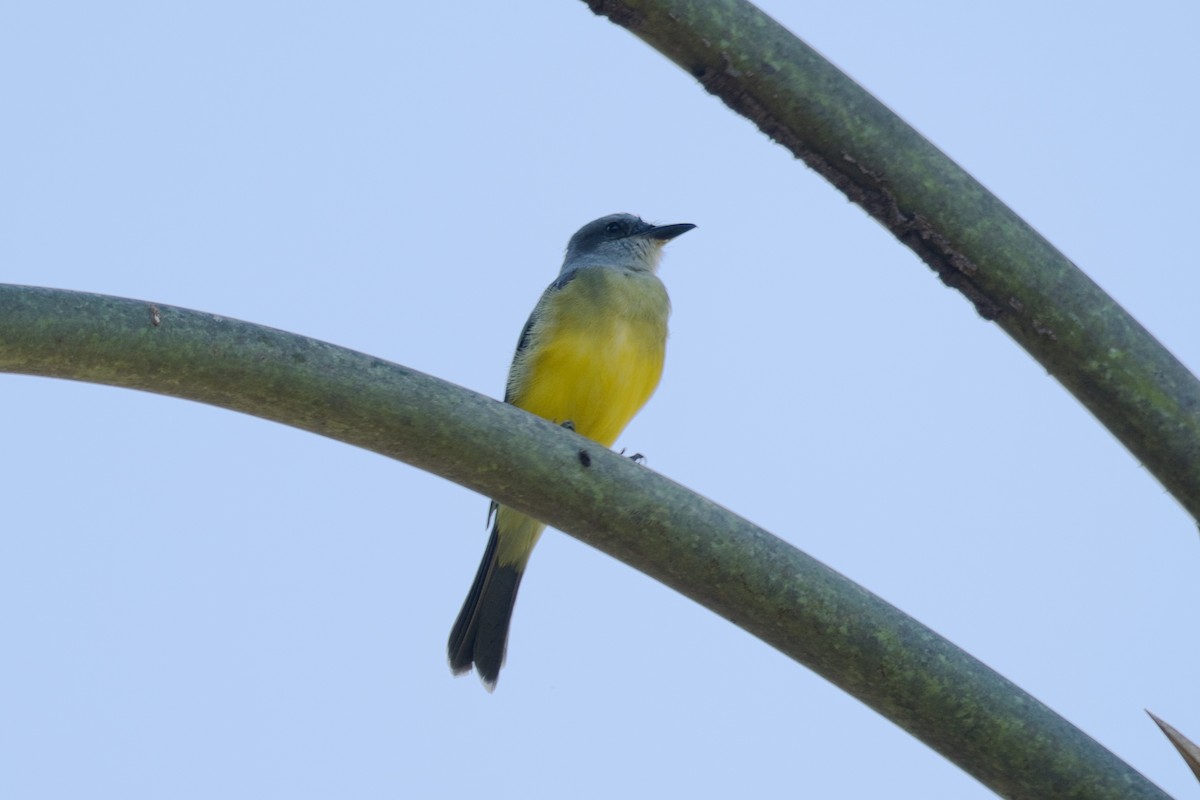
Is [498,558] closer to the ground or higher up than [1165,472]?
higher up

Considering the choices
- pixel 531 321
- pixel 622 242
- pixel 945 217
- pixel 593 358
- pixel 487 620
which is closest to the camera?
pixel 945 217

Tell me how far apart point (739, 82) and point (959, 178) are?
0.46 m

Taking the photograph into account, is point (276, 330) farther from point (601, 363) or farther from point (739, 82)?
point (601, 363)

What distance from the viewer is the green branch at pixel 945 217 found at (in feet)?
9.19

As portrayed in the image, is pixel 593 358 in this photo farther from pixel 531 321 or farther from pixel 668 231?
pixel 668 231

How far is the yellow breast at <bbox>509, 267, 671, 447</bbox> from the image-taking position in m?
6.37

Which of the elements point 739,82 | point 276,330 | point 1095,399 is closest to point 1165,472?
point 1095,399

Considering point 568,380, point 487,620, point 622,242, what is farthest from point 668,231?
point 487,620

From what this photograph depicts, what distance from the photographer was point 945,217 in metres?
2.81

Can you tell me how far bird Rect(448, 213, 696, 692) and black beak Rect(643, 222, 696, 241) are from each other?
91 centimetres

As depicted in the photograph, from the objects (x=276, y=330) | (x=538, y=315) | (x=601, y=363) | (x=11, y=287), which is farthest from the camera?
→ (x=538, y=315)

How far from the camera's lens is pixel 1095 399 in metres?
2.82

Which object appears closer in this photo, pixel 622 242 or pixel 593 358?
pixel 593 358

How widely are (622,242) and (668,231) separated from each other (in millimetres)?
256
